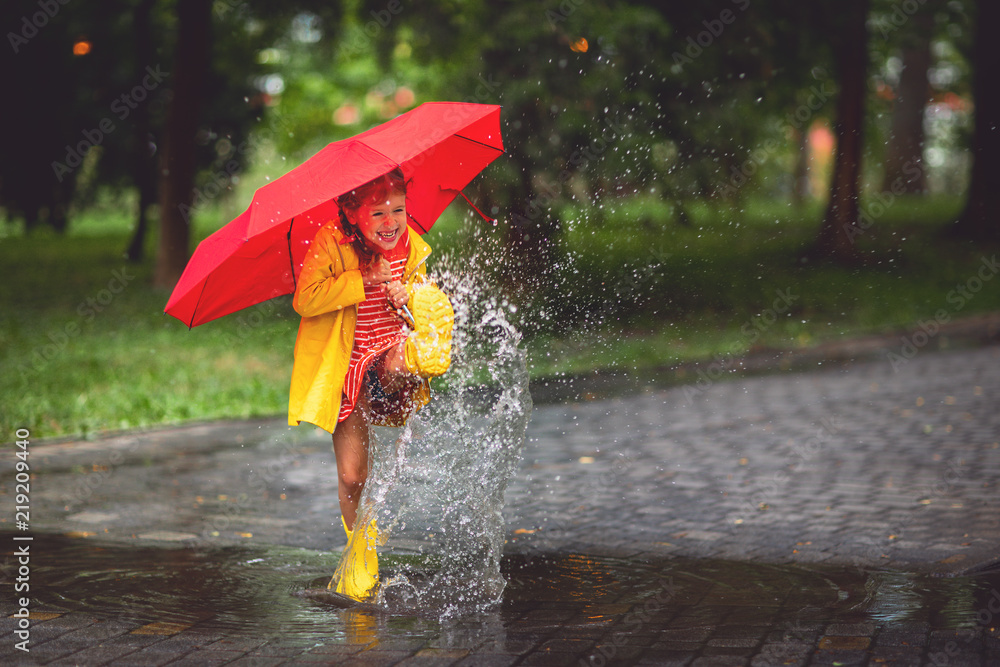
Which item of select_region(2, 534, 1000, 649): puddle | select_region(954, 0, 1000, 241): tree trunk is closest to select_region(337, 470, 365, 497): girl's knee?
select_region(2, 534, 1000, 649): puddle

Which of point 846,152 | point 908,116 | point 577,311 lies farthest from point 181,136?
point 908,116

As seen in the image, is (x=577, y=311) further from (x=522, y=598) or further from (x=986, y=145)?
(x=986, y=145)

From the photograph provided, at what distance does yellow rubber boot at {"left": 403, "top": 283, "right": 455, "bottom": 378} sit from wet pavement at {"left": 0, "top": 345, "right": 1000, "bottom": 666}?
0.96 meters

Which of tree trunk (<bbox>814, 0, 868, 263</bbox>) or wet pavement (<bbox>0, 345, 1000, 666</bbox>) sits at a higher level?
tree trunk (<bbox>814, 0, 868, 263</bbox>)

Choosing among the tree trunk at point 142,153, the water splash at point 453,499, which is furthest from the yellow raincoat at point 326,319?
the tree trunk at point 142,153

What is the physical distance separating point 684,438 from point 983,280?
12.4 meters

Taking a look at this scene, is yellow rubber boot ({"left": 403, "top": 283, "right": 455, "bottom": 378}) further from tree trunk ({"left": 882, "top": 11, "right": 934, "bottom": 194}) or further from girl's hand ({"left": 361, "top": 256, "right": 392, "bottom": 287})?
tree trunk ({"left": 882, "top": 11, "right": 934, "bottom": 194})

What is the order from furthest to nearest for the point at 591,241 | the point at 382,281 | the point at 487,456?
the point at 591,241 → the point at 487,456 → the point at 382,281

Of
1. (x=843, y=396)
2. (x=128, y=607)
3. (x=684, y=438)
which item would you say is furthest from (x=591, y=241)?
(x=128, y=607)

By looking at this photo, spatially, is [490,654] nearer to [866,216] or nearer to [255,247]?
[255,247]

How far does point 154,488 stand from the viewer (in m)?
6.69

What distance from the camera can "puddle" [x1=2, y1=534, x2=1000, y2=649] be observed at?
402 centimetres

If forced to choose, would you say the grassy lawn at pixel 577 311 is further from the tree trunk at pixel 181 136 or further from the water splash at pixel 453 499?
the water splash at pixel 453 499

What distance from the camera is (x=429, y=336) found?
393 centimetres
